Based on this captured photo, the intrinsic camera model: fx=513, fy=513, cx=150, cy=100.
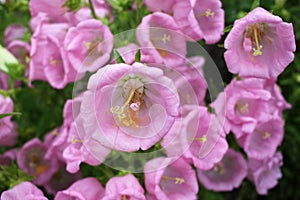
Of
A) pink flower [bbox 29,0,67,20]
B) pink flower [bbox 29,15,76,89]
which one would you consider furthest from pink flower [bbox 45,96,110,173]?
pink flower [bbox 29,0,67,20]

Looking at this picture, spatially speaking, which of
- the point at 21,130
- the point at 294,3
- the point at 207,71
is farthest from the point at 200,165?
the point at 294,3

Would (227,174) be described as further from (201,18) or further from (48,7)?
(48,7)

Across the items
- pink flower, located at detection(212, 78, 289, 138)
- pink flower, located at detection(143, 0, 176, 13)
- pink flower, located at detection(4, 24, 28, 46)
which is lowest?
pink flower, located at detection(212, 78, 289, 138)

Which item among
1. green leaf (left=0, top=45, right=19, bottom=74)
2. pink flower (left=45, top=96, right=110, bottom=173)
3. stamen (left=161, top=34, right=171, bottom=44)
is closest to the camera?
pink flower (left=45, top=96, right=110, bottom=173)

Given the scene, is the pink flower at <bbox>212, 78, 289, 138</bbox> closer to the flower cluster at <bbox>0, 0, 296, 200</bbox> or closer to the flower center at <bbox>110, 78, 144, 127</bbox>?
the flower cluster at <bbox>0, 0, 296, 200</bbox>

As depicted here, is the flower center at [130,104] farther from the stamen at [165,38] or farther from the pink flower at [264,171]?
the pink flower at [264,171]

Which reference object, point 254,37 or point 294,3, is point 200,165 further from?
point 294,3
